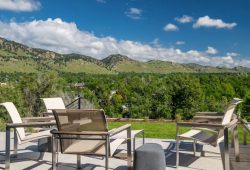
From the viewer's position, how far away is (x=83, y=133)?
11.7 ft

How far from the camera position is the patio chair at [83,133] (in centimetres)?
354

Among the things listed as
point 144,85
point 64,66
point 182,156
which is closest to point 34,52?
point 64,66

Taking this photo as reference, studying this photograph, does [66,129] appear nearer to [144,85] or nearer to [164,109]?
[164,109]

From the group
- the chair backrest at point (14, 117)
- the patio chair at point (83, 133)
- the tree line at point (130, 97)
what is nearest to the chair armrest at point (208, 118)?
the patio chair at point (83, 133)

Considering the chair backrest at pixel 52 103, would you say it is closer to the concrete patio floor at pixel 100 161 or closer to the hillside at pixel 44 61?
the concrete patio floor at pixel 100 161

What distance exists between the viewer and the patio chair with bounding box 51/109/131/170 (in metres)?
3.54

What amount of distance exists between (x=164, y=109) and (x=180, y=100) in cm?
184

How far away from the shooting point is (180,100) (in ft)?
51.9

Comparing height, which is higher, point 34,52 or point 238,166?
point 34,52

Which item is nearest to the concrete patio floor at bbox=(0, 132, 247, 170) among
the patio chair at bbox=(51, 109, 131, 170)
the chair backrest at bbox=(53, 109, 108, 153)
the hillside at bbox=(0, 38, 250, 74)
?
the patio chair at bbox=(51, 109, 131, 170)

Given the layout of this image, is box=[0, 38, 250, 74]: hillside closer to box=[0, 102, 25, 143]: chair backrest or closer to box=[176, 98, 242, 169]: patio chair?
box=[176, 98, 242, 169]: patio chair

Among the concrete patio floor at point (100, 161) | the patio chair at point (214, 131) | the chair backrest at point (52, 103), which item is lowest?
the concrete patio floor at point (100, 161)

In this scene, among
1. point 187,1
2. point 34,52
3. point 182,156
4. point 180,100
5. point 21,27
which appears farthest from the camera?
point 34,52

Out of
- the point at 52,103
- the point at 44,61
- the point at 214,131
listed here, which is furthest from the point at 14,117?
the point at 44,61
